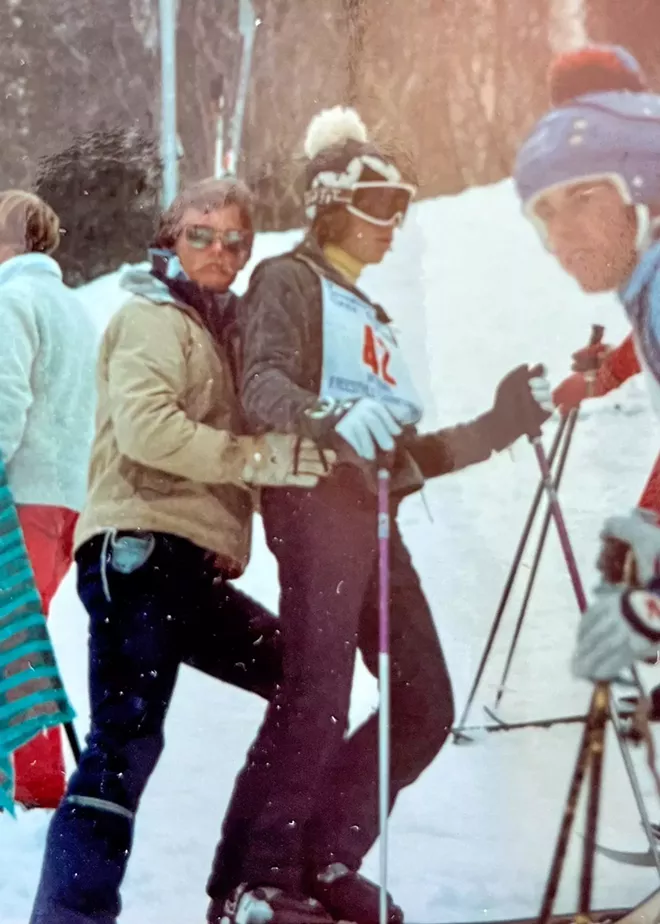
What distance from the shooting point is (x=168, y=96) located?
142cm

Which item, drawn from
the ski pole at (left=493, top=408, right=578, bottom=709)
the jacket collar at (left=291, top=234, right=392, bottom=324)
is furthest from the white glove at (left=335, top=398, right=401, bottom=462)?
the ski pole at (left=493, top=408, right=578, bottom=709)

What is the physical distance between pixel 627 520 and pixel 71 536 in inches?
31.0

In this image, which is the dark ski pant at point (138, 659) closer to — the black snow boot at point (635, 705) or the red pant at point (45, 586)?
the red pant at point (45, 586)

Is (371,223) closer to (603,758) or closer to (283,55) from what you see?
(283,55)

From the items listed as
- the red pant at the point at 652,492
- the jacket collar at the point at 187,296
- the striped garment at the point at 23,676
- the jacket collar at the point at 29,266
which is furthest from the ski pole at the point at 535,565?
the jacket collar at the point at 29,266

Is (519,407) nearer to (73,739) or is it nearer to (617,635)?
(617,635)

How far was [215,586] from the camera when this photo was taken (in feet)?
4.38

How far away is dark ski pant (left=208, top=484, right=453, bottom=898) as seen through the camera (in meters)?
1.28

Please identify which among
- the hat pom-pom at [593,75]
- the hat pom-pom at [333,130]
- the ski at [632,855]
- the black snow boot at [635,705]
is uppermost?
the hat pom-pom at [593,75]

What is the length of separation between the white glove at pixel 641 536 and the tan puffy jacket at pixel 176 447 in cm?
51

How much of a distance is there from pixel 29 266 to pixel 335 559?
654 mm

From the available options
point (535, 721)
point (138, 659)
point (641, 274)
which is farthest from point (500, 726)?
point (641, 274)

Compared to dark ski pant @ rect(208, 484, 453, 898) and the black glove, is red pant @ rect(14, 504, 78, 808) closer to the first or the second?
dark ski pant @ rect(208, 484, 453, 898)

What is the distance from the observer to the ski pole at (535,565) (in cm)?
129
